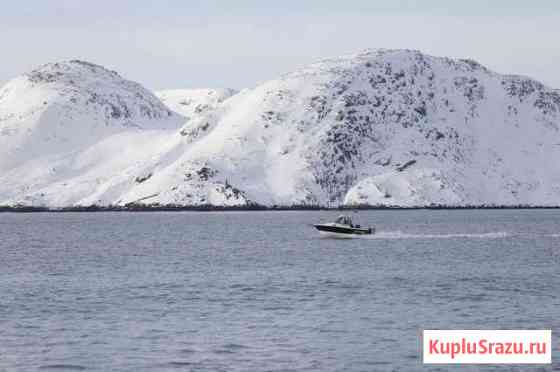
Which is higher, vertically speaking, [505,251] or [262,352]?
[505,251]

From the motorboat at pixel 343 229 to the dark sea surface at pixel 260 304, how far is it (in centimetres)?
1578

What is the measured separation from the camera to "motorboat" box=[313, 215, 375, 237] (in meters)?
150

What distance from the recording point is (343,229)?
15112 centimetres

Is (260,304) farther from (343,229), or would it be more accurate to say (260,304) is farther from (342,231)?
(342,231)

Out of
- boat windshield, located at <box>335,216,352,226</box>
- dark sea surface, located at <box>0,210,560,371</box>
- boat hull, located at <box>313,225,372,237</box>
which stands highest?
boat windshield, located at <box>335,216,352,226</box>

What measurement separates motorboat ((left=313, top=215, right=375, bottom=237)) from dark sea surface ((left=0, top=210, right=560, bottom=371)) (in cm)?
1578

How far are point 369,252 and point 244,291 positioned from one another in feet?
159

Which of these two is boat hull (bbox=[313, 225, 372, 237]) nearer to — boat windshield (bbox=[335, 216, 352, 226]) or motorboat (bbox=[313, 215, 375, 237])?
motorboat (bbox=[313, 215, 375, 237])

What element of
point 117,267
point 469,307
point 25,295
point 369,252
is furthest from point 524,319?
point 369,252

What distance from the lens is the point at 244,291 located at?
8069 cm

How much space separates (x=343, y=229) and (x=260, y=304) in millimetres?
80327

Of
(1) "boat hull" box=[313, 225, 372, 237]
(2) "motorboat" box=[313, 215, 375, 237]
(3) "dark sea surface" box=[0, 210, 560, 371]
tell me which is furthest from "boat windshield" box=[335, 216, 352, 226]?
(3) "dark sea surface" box=[0, 210, 560, 371]

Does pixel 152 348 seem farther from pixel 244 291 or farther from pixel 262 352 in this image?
pixel 244 291

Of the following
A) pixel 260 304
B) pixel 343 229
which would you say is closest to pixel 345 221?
pixel 343 229
